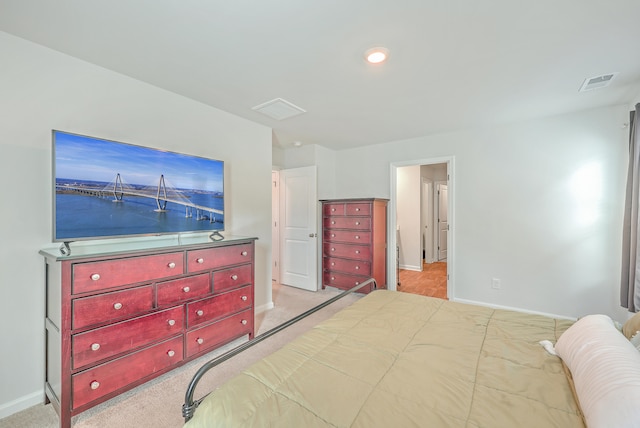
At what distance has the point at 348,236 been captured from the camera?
4.20 m

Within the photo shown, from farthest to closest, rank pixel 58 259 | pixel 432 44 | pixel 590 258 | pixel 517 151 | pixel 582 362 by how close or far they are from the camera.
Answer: pixel 517 151 → pixel 590 258 → pixel 432 44 → pixel 58 259 → pixel 582 362

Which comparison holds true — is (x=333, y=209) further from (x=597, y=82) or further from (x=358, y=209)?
(x=597, y=82)

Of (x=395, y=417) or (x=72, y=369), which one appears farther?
(x=72, y=369)

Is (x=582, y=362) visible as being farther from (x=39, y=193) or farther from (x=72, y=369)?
(x=39, y=193)

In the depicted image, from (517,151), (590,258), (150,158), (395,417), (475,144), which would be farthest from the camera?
(475,144)

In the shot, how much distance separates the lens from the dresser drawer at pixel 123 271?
5.32 ft

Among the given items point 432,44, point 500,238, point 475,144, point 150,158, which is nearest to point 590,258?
point 500,238

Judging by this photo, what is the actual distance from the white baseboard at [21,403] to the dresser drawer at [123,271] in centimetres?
93

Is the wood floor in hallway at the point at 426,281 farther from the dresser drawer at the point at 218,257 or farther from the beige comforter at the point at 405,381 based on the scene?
the dresser drawer at the point at 218,257

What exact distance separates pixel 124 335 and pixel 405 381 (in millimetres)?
1828

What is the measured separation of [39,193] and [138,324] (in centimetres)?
115

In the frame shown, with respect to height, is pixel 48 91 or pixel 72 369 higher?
pixel 48 91

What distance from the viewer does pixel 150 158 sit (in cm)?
223

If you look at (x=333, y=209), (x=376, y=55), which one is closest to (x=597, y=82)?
(x=376, y=55)
